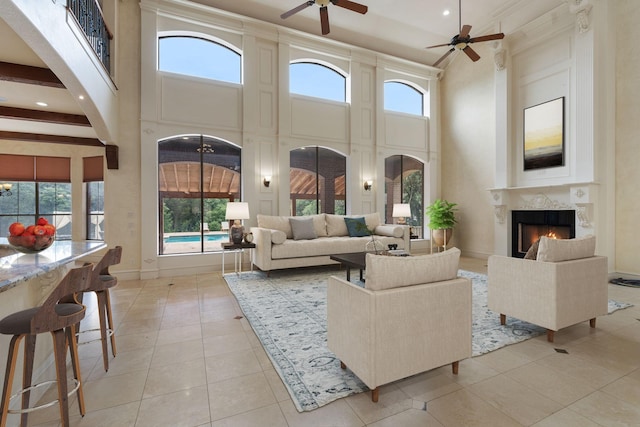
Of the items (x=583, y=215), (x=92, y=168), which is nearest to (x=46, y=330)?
(x=583, y=215)

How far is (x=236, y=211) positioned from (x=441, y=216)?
15.7 ft

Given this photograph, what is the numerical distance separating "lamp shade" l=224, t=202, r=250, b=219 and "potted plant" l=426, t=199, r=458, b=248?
4518mm

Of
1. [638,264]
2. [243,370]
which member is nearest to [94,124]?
[243,370]

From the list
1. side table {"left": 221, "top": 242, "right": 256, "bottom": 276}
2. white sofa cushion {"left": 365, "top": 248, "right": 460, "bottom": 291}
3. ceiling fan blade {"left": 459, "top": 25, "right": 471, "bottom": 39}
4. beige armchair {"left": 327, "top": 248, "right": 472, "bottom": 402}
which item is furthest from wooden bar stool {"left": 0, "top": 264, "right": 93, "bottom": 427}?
ceiling fan blade {"left": 459, "top": 25, "right": 471, "bottom": 39}

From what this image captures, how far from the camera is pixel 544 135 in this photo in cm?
576

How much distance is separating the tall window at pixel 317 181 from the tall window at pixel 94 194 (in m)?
4.47

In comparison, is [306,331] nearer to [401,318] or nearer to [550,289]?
[401,318]

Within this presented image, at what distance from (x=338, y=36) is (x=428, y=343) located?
6.96 metres

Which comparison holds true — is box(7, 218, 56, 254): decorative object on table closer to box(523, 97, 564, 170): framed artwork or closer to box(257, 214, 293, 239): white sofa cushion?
box(257, 214, 293, 239): white sofa cushion

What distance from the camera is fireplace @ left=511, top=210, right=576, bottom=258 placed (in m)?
5.43

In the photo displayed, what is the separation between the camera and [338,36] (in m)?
6.80

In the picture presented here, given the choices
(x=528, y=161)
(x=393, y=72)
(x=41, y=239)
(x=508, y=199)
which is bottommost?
(x=41, y=239)

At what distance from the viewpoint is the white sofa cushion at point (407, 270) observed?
5.82 ft

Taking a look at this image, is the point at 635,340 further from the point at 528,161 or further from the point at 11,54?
the point at 11,54
